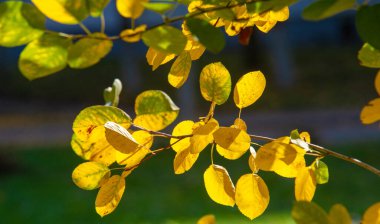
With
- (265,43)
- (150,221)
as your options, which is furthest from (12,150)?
(265,43)

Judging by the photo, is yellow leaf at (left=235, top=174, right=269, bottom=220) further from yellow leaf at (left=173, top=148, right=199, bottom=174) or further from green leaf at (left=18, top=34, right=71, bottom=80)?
green leaf at (left=18, top=34, right=71, bottom=80)

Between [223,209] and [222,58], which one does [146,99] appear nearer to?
[223,209]

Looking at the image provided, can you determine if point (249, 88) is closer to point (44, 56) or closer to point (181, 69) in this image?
point (181, 69)

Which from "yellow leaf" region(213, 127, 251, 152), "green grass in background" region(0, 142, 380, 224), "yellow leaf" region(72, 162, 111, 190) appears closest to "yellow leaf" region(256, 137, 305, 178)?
"yellow leaf" region(213, 127, 251, 152)

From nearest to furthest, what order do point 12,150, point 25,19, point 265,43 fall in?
1. point 25,19
2. point 12,150
3. point 265,43

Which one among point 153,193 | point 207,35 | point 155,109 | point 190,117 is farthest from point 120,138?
point 190,117

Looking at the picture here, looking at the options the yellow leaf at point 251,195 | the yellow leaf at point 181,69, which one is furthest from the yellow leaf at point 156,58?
the yellow leaf at point 251,195

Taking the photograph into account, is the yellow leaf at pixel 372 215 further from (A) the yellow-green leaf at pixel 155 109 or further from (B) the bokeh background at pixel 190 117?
(B) the bokeh background at pixel 190 117
